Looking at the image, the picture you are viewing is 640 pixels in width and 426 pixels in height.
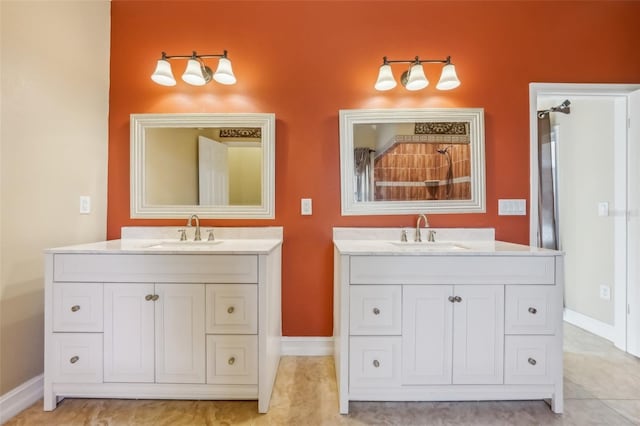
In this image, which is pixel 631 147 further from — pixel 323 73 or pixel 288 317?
pixel 288 317

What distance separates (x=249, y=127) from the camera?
206cm

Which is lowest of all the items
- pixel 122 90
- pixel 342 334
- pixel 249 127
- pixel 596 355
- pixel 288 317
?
pixel 596 355

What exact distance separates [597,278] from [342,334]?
2.45m

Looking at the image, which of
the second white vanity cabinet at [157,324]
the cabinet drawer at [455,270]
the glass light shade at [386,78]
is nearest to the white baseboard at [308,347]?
the second white vanity cabinet at [157,324]

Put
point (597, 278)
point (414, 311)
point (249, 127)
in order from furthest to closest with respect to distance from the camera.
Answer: point (597, 278) → point (249, 127) → point (414, 311)

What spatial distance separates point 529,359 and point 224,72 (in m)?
2.43

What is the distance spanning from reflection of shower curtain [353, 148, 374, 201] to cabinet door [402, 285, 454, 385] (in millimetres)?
781

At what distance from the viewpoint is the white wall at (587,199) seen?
2354 millimetres

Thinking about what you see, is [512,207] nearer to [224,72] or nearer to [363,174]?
[363,174]

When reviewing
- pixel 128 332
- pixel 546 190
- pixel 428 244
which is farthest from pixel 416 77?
pixel 128 332

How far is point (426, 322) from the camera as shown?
1487 mm

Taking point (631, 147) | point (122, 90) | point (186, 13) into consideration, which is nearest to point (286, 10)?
point (186, 13)

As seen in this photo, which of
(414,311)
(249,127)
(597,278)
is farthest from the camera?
(597,278)

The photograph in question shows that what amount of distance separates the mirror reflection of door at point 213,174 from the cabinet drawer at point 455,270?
1114 mm
